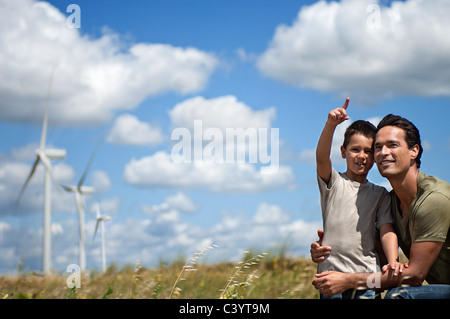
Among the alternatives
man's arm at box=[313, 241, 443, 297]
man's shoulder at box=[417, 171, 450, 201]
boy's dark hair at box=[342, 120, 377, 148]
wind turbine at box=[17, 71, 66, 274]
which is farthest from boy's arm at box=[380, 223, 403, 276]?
wind turbine at box=[17, 71, 66, 274]

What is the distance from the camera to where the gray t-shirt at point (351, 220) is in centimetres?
486

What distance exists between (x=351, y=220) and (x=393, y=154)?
2.43 ft

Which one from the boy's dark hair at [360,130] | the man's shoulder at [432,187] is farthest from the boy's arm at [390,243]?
the boy's dark hair at [360,130]

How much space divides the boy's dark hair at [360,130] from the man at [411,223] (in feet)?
0.54

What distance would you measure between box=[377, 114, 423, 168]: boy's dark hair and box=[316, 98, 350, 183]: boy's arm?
0.45 metres

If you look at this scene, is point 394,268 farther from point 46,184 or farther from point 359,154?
point 46,184

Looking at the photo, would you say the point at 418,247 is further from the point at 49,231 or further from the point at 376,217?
the point at 49,231

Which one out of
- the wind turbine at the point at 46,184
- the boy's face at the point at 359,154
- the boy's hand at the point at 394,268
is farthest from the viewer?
the wind turbine at the point at 46,184

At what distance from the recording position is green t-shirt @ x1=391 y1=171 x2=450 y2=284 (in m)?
4.63

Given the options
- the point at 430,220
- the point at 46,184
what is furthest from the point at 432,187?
the point at 46,184

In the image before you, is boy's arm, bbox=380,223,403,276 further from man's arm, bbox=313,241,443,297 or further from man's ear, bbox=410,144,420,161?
man's ear, bbox=410,144,420,161

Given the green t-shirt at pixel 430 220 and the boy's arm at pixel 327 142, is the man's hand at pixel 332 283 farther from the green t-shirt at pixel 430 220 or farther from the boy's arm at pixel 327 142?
the boy's arm at pixel 327 142

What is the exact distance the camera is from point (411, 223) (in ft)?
15.7
